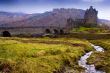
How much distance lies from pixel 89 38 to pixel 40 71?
104291 millimetres

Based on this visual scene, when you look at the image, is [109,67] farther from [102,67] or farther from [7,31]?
[7,31]

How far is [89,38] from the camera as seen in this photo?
137m

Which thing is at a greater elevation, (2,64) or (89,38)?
(2,64)

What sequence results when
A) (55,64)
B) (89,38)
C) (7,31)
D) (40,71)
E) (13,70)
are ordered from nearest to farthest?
(13,70) → (40,71) → (55,64) → (7,31) → (89,38)

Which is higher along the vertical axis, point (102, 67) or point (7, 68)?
point (7, 68)

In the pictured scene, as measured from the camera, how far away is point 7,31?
120m

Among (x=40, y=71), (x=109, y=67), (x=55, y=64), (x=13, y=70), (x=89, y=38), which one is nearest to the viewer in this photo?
(x=13, y=70)

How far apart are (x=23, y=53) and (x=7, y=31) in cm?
7753

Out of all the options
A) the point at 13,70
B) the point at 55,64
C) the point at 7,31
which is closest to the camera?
the point at 13,70

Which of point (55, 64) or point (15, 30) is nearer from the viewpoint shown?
point (55, 64)

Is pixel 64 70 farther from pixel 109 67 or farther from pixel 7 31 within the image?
pixel 7 31

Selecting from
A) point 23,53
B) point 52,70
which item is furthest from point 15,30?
point 52,70

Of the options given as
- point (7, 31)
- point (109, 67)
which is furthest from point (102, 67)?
point (7, 31)

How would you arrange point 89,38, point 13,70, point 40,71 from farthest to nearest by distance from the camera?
1. point 89,38
2. point 40,71
3. point 13,70
